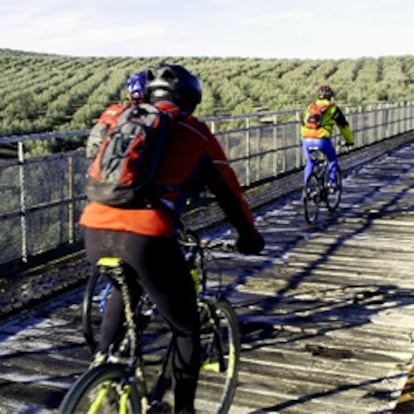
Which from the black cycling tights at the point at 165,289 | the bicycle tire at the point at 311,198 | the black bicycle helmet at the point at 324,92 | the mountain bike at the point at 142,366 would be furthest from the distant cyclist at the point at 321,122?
the black cycling tights at the point at 165,289

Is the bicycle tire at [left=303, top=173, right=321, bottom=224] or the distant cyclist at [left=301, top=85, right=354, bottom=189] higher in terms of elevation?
the distant cyclist at [left=301, top=85, right=354, bottom=189]

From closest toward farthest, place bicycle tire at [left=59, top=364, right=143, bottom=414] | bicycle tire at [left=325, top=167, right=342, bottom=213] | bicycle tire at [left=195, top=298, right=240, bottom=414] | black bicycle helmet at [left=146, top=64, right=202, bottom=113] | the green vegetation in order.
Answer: bicycle tire at [left=59, top=364, right=143, bottom=414], black bicycle helmet at [left=146, top=64, right=202, bottom=113], bicycle tire at [left=195, top=298, right=240, bottom=414], bicycle tire at [left=325, top=167, right=342, bottom=213], the green vegetation

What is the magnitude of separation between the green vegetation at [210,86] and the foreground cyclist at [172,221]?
2667 cm

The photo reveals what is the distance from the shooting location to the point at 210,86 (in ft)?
188

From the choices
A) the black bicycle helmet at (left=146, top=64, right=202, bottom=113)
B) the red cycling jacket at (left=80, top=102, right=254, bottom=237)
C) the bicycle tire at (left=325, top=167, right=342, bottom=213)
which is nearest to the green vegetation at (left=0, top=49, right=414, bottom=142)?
the bicycle tire at (left=325, top=167, right=342, bottom=213)

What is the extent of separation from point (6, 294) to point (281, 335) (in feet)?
8.52

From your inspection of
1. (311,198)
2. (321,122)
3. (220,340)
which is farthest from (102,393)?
(321,122)

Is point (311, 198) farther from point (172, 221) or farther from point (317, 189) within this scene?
point (172, 221)

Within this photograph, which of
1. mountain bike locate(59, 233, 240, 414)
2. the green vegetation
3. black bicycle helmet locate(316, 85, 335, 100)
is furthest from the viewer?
the green vegetation

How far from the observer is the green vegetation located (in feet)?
122

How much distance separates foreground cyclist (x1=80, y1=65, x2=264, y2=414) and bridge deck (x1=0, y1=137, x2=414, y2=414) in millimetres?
1431

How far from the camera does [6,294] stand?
7191mm

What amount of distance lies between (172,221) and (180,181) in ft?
→ 0.56

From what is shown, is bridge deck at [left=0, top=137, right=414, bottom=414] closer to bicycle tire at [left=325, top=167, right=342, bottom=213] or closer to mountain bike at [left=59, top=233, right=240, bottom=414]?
mountain bike at [left=59, top=233, right=240, bottom=414]
